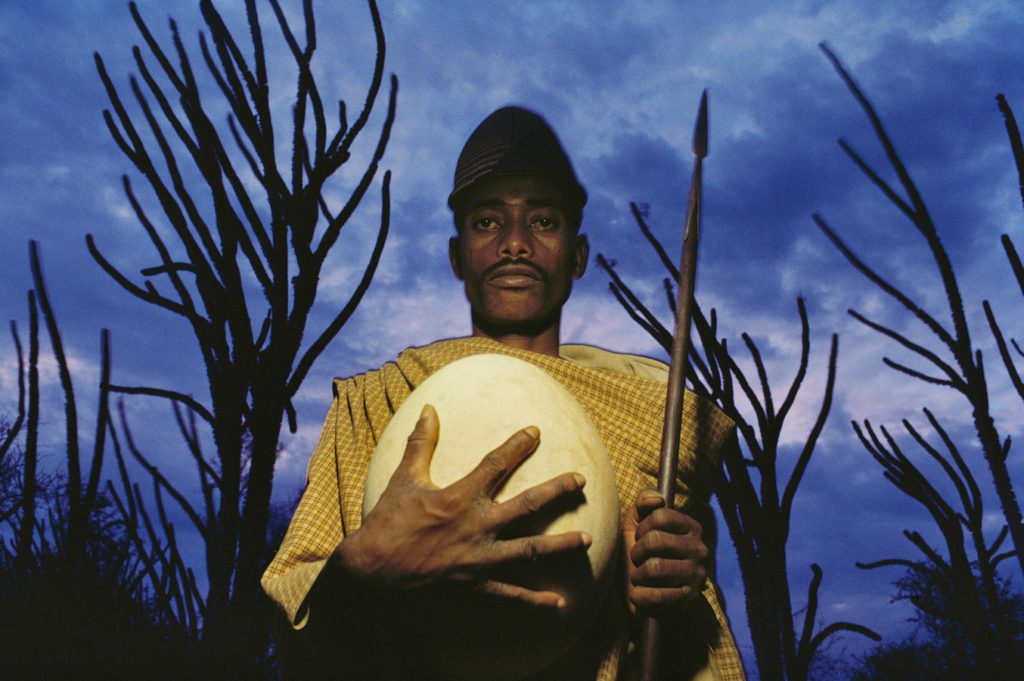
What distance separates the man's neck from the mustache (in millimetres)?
146

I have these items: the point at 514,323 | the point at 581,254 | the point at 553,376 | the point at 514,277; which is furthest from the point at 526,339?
the point at 581,254

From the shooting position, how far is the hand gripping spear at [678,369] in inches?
55.6

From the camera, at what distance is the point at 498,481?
123 cm

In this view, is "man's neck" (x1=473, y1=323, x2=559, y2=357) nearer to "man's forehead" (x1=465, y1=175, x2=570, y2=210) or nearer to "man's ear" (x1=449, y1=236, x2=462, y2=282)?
"man's ear" (x1=449, y1=236, x2=462, y2=282)

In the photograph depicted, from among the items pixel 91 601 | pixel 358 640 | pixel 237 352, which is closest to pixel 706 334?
pixel 237 352

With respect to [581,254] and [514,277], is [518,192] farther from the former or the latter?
[581,254]

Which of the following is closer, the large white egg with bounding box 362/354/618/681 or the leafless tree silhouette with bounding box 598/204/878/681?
the large white egg with bounding box 362/354/618/681

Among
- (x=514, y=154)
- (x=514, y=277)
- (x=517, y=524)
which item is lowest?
(x=517, y=524)

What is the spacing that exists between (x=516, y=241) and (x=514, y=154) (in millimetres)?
255

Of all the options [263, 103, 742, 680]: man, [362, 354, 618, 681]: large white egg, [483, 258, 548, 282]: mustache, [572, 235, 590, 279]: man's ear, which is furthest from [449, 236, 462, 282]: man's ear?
[362, 354, 618, 681]: large white egg

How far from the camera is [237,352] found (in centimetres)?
248

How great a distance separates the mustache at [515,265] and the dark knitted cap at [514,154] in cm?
24

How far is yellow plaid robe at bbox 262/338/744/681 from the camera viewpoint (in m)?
1.57

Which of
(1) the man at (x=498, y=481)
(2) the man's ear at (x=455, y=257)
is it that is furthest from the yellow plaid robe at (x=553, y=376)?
(2) the man's ear at (x=455, y=257)
